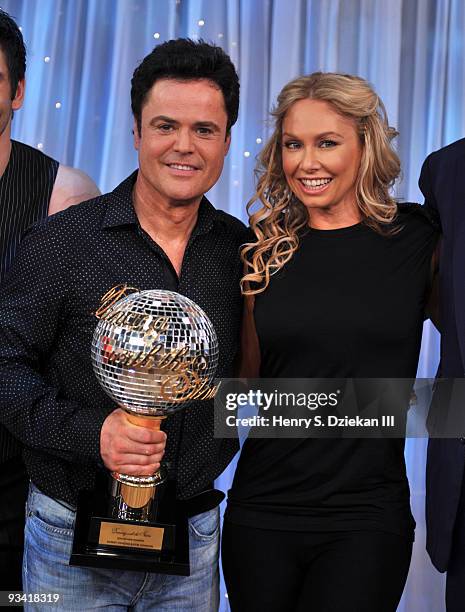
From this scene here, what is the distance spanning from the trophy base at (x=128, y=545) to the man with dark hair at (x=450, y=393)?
1.80ft

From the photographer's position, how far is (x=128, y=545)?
1474 mm

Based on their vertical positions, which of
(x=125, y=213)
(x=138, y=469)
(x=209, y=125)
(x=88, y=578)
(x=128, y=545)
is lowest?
(x=88, y=578)

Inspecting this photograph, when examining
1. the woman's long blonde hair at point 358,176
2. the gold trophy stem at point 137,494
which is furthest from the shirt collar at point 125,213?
the gold trophy stem at point 137,494

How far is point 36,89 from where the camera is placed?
290 cm

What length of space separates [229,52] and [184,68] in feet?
4.09

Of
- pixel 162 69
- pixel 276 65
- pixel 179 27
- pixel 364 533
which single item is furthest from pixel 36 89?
pixel 364 533

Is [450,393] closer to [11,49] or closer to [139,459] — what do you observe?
[139,459]

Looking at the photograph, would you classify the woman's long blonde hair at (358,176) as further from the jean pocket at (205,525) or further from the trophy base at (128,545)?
the trophy base at (128,545)

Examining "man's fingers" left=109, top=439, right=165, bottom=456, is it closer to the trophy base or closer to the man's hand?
the man's hand

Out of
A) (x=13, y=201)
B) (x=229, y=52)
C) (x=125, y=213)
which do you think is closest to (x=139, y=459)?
(x=125, y=213)

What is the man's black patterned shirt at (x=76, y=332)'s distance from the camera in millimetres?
1568

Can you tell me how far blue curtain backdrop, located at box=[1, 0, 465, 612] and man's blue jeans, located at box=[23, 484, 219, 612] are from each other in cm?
121

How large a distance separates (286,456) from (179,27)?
1655mm

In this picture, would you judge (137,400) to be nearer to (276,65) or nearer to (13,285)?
(13,285)
